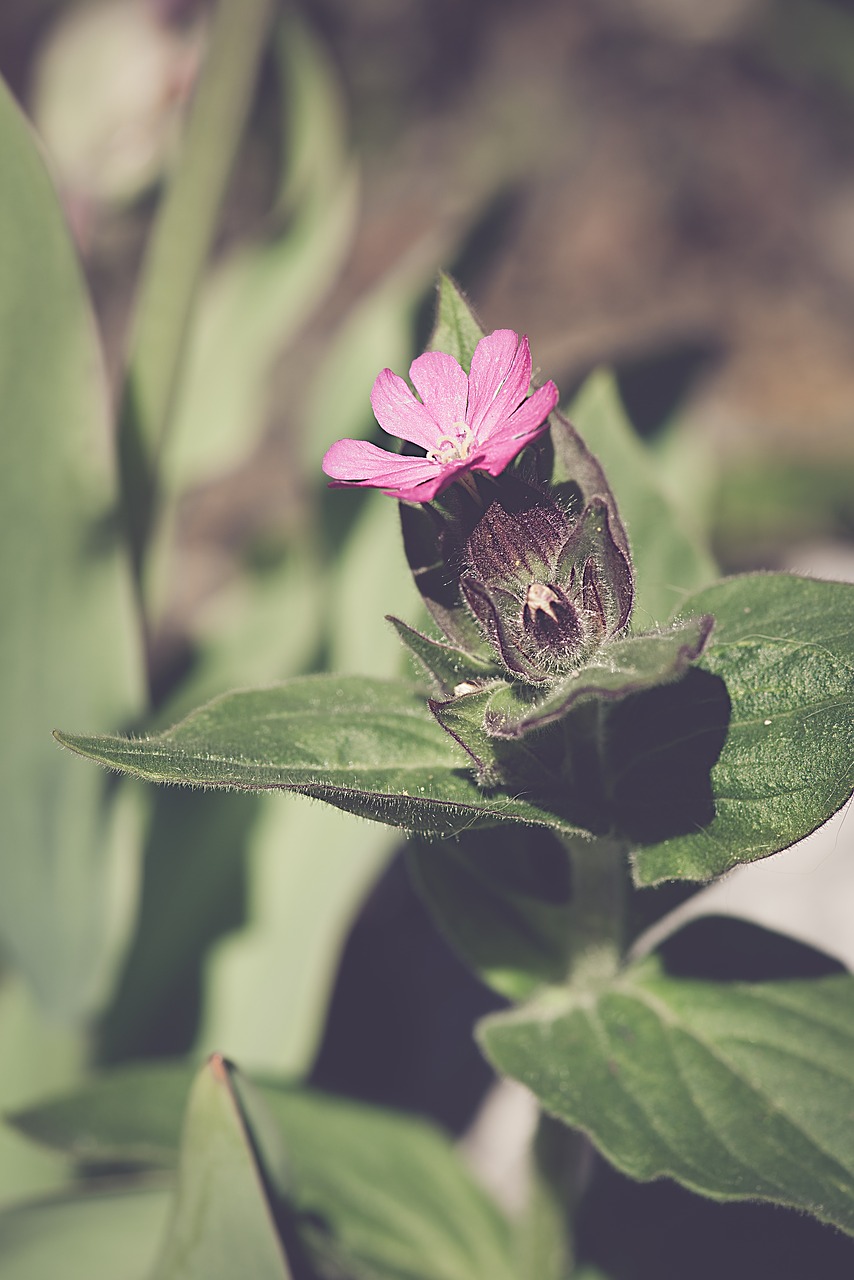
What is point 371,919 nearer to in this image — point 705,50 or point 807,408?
point 807,408

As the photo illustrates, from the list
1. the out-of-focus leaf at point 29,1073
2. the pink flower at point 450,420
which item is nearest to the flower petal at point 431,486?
the pink flower at point 450,420

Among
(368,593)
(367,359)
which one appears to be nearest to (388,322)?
(367,359)

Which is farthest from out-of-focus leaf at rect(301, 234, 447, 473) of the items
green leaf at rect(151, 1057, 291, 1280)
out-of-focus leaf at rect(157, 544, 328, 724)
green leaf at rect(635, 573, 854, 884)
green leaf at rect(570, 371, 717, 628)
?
green leaf at rect(151, 1057, 291, 1280)

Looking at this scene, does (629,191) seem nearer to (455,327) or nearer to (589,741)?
(455,327)

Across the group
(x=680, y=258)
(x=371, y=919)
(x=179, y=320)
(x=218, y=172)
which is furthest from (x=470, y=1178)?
(x=680, y=258)

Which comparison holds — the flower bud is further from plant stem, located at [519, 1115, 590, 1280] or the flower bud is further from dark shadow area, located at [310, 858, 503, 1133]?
dark shadow area, located at [310, 858, 503, 1133]

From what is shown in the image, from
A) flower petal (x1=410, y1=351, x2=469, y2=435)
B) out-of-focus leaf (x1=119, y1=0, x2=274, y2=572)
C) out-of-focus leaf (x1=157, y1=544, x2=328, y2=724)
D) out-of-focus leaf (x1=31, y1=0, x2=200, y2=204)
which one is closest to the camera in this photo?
flower petal (x1=410, y1=351, x2=469, y2=435)
